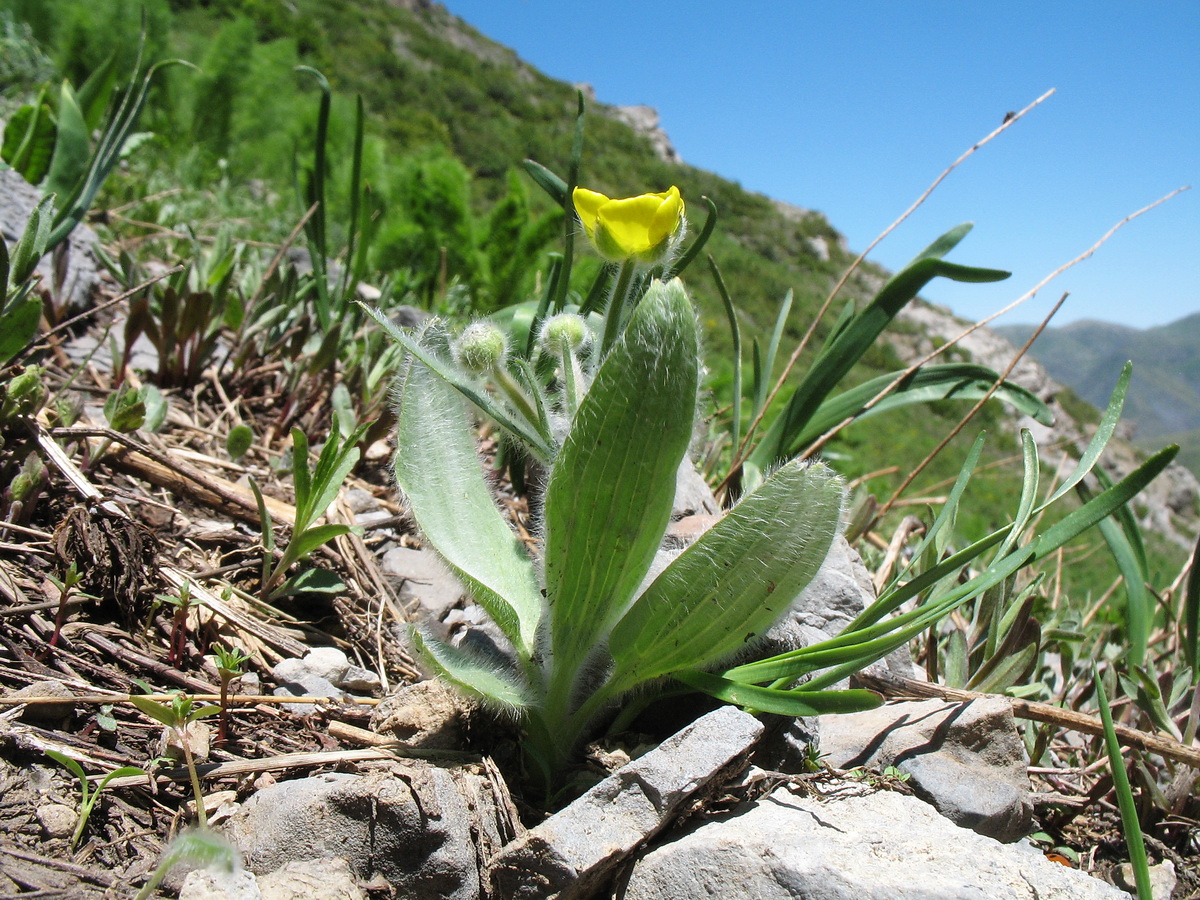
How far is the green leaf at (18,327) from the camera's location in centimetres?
122

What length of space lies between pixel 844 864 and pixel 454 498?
2.23ft

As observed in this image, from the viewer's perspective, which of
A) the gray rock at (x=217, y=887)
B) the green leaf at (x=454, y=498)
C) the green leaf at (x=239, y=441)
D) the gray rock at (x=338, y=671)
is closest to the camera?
the gray rock at (x=217, y=887)

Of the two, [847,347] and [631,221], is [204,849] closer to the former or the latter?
[631,221]

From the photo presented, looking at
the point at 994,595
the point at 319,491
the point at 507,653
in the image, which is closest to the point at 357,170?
the point at 319,491

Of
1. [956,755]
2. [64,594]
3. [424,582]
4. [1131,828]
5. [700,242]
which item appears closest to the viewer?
[1131,828]

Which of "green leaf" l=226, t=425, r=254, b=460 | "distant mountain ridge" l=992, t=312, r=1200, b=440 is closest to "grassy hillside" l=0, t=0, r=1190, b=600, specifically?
"green leaf" l=226, t=425, r=254, b=460

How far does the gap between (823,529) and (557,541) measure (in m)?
A: 0.33

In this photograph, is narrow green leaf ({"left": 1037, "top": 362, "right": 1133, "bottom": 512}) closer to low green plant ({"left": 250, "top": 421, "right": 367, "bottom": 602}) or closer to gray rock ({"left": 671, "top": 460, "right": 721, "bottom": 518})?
gray rock ({"left": 671, "top": 460, "right": 721, "bottom": 518})

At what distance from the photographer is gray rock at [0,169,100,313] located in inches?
70.2

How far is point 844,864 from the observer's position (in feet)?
2.63

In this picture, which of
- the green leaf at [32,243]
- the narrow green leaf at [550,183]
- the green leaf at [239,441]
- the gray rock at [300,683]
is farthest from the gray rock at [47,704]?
the narrow green leaf at [550,183]

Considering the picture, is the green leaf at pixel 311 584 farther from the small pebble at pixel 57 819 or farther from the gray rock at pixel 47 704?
the small pebble at pixel 57 819

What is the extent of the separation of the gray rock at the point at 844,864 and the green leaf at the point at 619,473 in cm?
28

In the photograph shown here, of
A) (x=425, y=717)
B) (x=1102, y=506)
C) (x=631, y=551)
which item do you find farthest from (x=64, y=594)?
(x=1102, y=506)
